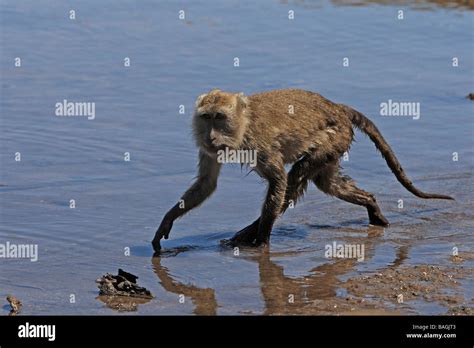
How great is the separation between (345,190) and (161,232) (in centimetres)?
222

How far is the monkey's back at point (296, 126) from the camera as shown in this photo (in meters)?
11.5

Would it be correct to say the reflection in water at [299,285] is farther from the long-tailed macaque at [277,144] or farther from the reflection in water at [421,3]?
the reflection in water at [421,3]

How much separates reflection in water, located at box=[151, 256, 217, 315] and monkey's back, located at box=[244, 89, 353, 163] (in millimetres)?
1647

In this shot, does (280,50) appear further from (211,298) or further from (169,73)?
(211,298)

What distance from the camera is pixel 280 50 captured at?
19.5m

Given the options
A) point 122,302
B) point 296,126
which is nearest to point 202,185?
point 296,126

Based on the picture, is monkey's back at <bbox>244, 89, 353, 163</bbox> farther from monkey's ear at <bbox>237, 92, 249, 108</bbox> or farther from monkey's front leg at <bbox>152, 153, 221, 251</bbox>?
monkey's front leg at <bbox>152, 153, 221, 251</bbox>

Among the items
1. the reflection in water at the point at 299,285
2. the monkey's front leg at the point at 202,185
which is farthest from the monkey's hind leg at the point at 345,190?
the monkey's front leg at the point at 202,185

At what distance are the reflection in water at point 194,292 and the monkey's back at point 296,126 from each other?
1647 mm

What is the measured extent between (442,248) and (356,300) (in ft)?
6.50

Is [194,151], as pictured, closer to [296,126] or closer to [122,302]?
[296,126]

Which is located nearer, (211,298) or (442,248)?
(211,298)

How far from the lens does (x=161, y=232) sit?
11.1 m
